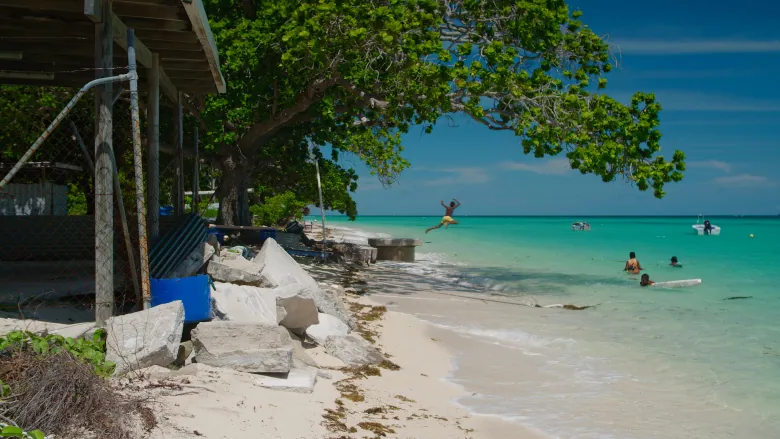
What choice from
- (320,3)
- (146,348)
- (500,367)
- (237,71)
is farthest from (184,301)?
(237,71)

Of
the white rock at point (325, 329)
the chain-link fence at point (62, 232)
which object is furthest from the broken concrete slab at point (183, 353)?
the white rock at point (325, 329)

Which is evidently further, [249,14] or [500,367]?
[249,14]

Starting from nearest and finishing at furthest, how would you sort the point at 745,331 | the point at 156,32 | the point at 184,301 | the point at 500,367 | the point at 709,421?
the point at 184,301 < the point at 709,421 < the point at 156,32 < the point at 500,367 < the point at 745,331

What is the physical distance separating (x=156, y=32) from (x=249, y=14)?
11146 mm

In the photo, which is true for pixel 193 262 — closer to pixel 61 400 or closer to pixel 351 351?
pixel 351 351

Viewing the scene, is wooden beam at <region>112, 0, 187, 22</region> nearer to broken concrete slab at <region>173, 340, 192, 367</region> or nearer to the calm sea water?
broken concrete slab at <region>173, 340, 192, 367</region>

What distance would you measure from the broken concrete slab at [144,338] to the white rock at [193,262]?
1349 millimetres

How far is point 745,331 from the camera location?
12578mm

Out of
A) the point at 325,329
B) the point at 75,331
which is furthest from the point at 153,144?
the point at 75,331

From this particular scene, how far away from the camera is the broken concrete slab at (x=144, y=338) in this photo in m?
5.12

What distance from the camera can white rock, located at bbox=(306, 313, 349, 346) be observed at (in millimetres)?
7601

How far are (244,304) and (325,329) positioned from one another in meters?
1.15

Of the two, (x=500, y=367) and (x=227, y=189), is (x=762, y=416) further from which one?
(x=227, y=189)

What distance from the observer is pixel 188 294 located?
6.20m
